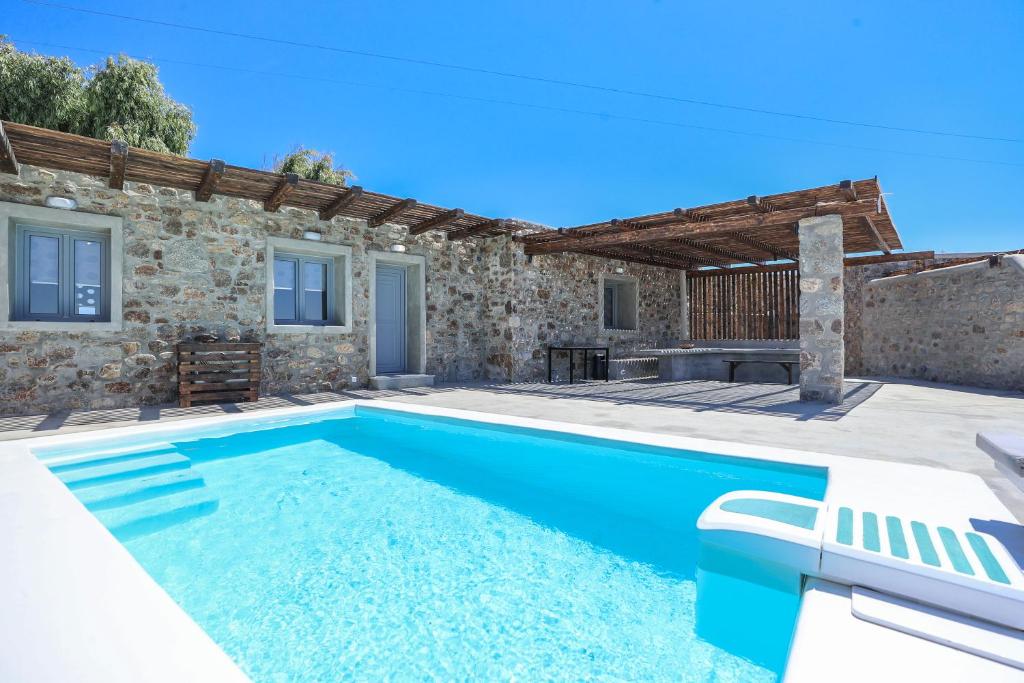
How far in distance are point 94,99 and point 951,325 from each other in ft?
71.8

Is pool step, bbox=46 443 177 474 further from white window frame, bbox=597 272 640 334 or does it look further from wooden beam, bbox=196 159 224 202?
white window frame, bbox=597 272 640 334

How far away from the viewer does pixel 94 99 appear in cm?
1465

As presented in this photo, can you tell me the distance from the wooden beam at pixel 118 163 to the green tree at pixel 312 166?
14.4 metres

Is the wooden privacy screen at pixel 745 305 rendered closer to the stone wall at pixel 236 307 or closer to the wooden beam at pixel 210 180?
the stone wall at pixel 236 307

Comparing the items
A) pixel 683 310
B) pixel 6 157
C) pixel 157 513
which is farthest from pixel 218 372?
pixel 683 310

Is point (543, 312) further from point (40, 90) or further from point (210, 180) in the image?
point (40, 90)

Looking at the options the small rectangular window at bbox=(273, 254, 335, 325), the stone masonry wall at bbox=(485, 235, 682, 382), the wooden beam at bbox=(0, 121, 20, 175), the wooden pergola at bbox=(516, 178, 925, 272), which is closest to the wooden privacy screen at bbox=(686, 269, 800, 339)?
the wooden pergola at bbox=(516, 178, 925, 272)

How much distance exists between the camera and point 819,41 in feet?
38.9

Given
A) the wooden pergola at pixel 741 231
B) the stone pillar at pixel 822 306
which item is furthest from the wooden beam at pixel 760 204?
the stone pillar at pixel 822 306

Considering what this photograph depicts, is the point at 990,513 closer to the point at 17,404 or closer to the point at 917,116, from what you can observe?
the point at 17,404

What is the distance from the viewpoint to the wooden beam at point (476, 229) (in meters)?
8.84

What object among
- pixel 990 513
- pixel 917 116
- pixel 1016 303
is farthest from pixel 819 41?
pixel 990 513

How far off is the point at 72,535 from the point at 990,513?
440 centimetres

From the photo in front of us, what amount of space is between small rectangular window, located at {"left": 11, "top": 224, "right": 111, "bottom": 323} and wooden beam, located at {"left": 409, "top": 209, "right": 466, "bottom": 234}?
4.28 meters
